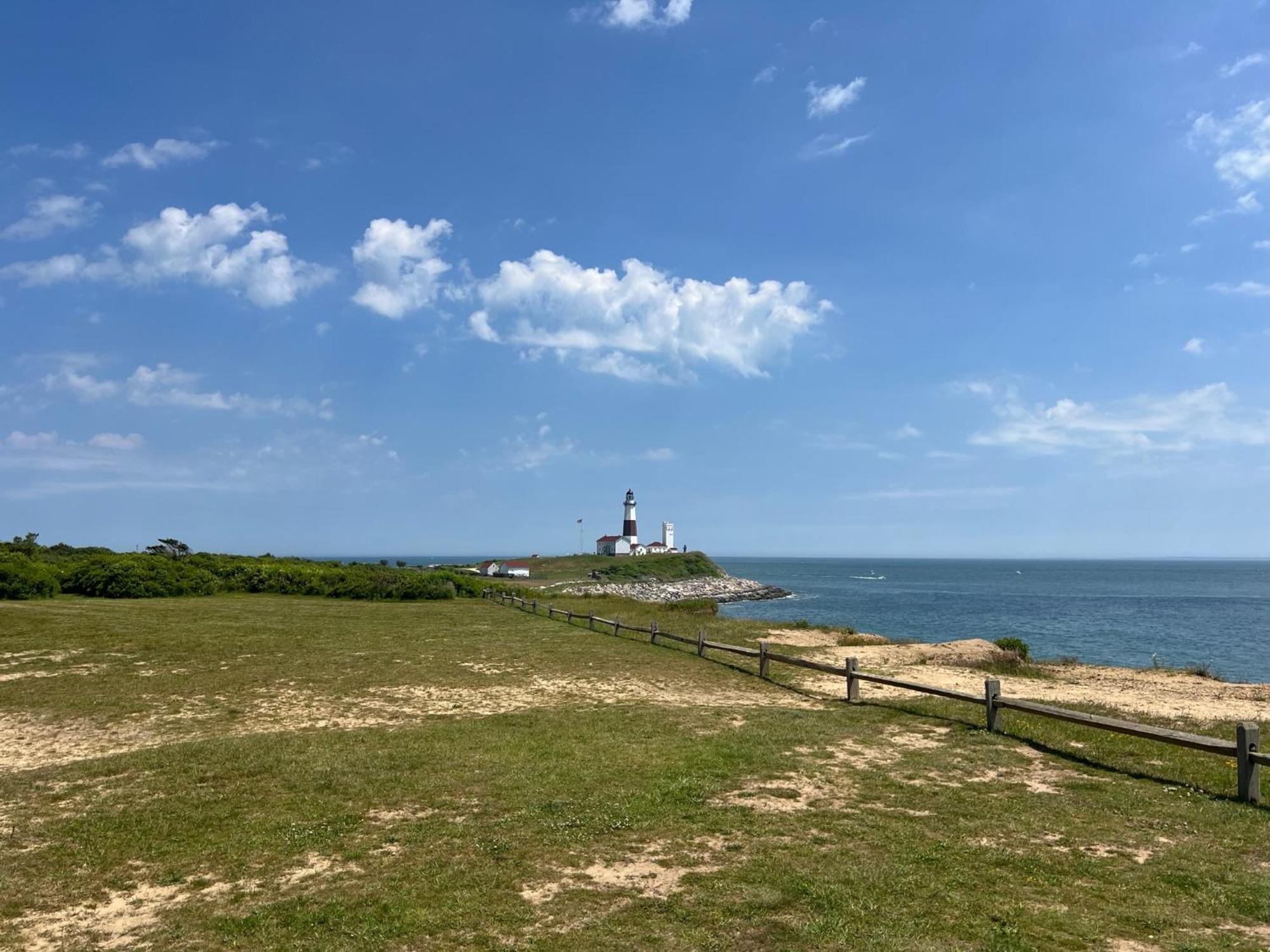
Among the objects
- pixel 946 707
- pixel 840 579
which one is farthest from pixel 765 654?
pixel 840 579

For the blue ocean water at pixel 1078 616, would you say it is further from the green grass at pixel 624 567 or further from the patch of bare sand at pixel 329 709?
the patch of bare sand at pixel 329 709

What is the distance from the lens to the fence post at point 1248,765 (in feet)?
31.2

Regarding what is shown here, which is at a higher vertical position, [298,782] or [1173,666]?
[298,782]

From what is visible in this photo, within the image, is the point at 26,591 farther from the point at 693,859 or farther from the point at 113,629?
the point at 693,859

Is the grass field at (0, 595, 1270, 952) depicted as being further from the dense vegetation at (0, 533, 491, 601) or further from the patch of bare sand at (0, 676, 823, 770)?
the dense vegetation at (0, 533, 491, 601)

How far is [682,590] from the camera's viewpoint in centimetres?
9675

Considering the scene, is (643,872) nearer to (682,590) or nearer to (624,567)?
(682,590)

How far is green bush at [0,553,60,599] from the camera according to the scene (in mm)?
42281

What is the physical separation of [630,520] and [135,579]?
99795 millimetres

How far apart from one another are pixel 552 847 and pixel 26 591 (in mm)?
48983

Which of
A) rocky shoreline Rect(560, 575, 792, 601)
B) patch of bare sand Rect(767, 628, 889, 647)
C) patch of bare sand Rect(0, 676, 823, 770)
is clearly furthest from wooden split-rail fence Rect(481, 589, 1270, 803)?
rocky shoreline Rect(560, 575, 792, 601)

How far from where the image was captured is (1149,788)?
1026cm

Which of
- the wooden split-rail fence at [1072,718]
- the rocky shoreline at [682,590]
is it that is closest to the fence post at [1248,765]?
the wooden split-rail fence at [1072,718]

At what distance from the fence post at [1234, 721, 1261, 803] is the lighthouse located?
5205 inches
